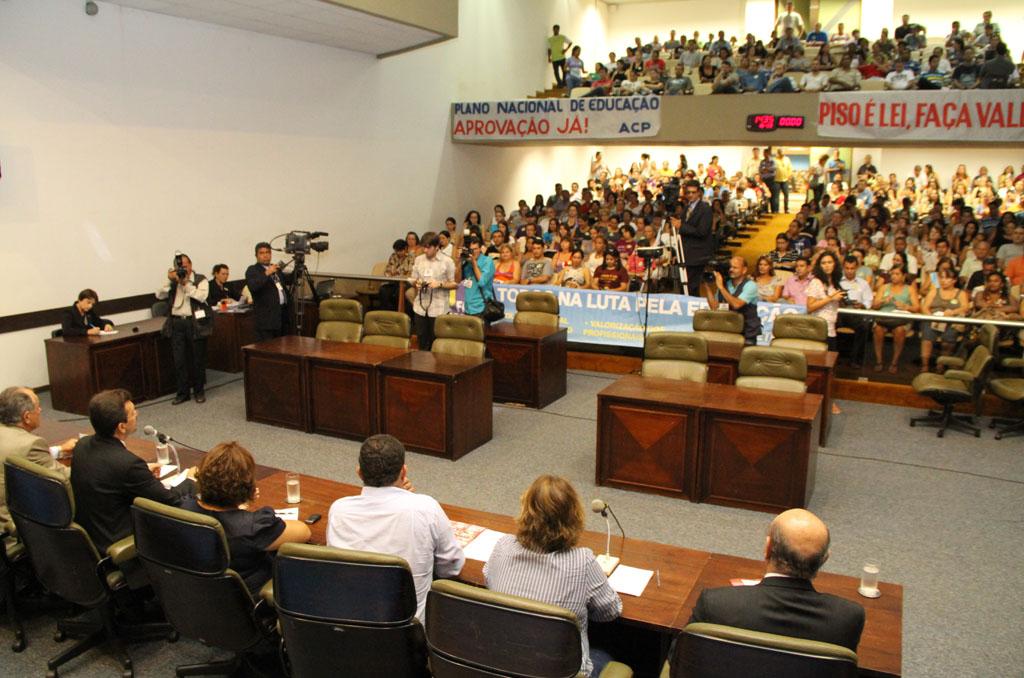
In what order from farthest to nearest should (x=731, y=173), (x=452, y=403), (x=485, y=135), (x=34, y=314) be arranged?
(x=731, y=173), (x=485, y=135), (x=34, y=314), (x=452, y=403)

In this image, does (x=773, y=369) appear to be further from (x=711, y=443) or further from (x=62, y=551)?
(x=62, y=551)

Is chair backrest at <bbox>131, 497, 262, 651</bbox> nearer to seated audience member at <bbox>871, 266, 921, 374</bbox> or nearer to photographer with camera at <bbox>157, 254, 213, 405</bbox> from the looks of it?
photographer with camera at <bbox>157, 254, 213, 405</bbox>

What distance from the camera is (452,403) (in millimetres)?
7098

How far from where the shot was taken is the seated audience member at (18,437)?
4273 millimetres

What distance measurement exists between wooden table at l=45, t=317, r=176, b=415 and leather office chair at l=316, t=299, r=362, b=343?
181 centimetres

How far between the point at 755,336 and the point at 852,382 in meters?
1.44

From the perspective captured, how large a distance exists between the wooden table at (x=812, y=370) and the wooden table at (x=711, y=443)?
3.66ft

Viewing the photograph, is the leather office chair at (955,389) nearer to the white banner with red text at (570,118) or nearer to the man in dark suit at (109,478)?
the man in dark suit at (109,478)

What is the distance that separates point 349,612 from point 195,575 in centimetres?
78

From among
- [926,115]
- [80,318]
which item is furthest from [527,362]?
[926,115]

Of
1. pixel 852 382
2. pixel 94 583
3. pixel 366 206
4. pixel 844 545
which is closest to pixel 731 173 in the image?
pixel 366 206

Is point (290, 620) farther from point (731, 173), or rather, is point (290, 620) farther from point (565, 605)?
point (731, 173)

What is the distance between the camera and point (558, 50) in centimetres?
1870

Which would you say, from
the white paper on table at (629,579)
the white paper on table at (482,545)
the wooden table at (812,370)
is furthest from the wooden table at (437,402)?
the white paper on table at (629,579)
